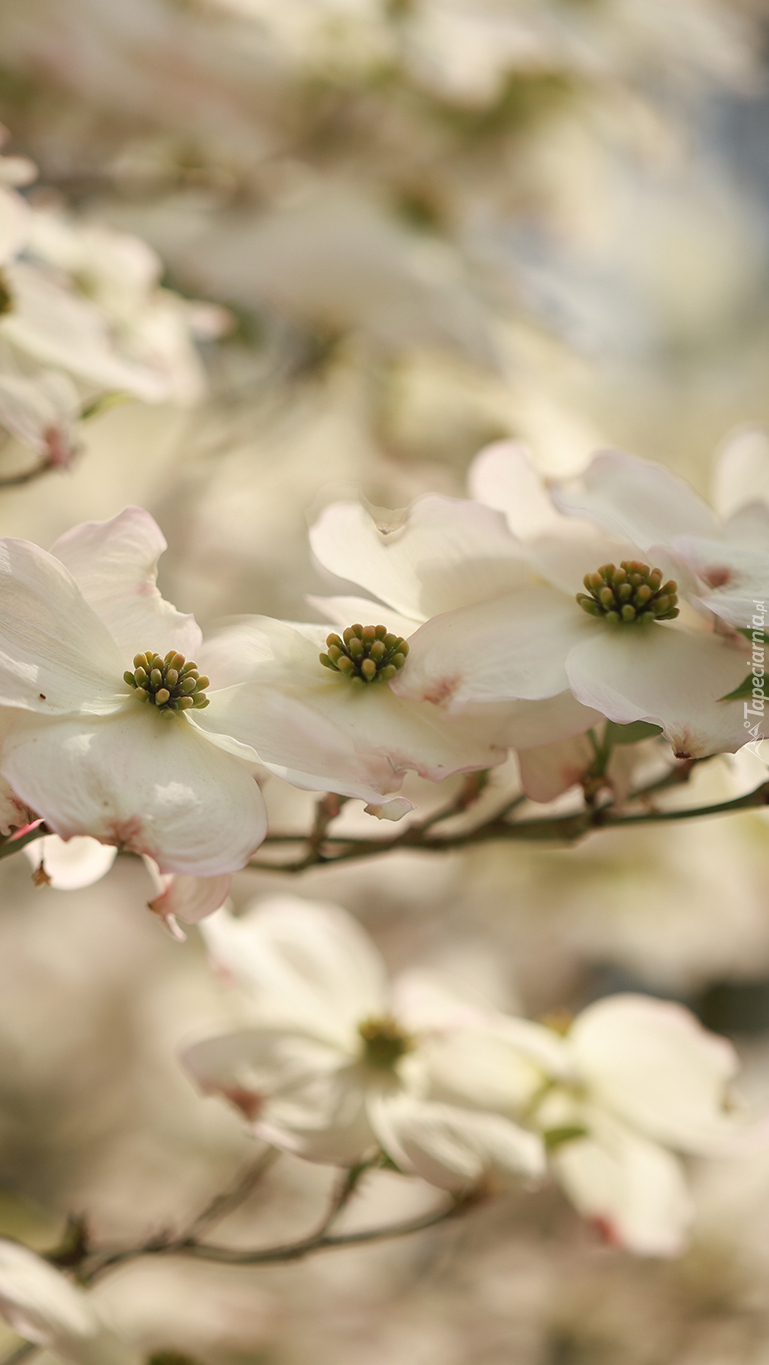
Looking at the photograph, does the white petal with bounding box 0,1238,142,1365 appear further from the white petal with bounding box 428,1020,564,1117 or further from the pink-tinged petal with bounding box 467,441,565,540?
the pink-tinged petal with bounding box 467,441,565,540

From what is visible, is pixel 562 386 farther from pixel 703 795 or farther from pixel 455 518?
pixel 455 518

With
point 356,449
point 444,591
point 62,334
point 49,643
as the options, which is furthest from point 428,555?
point 356,449

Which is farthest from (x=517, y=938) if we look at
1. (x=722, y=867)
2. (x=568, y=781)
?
(x=568, y=781)

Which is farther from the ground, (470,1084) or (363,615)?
(363,615)

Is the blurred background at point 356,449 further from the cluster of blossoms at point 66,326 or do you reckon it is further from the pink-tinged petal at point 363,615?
the pink-tinged petal at point 363,615

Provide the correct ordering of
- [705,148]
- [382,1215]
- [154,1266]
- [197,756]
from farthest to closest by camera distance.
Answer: [705,148], [382,1215], [154,1266], [197,756]

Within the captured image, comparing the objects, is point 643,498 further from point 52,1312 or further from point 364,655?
point 52,1312

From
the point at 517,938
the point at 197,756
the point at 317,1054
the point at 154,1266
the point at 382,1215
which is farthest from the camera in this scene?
the point at 517,938
